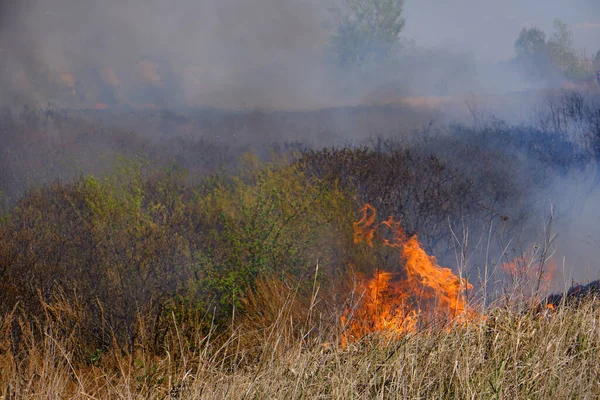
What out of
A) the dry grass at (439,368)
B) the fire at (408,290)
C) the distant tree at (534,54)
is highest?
the distant tree at (534,54)

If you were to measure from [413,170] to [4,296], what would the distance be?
20.8 feet

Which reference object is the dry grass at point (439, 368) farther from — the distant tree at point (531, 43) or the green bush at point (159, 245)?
the distant tree at point (531, 43)

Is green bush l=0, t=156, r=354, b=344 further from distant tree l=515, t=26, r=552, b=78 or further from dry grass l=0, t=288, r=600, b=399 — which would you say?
distant tree l=515, t=26, r=552, b=78

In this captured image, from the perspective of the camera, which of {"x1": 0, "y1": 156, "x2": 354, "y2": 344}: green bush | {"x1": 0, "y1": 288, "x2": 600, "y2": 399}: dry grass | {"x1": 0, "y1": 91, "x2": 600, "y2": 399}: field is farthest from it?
{"x1": 0, "y1": 156, "x2": 354, "y2": 344}: green bush

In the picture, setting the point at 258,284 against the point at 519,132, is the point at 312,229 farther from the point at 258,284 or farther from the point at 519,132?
the point at 519,132

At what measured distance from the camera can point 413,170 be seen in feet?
32.0

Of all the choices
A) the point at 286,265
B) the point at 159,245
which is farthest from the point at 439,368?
the point at 159,245

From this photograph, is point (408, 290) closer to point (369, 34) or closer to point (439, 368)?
point (439, 368)

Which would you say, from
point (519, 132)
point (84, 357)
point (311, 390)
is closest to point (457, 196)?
point (519, 132)

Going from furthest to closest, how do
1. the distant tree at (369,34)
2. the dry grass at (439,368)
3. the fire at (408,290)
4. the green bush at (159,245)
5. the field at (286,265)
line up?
the distant tree at (369,34) < the green bush at (159,245) < the fire at (408,290) < the field at (286,265) < the dry grass at (439,368)

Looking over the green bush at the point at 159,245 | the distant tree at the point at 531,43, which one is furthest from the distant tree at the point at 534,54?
the green bush at the point at 159,245

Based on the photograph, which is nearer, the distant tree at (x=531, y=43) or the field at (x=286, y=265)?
the field at (x=286, y=265)

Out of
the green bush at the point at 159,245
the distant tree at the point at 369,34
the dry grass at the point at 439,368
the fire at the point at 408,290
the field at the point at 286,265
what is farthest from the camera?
the distant tree at the point at 369,34

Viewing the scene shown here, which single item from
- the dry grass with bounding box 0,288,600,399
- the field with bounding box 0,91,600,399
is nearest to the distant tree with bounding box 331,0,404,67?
the field with bounding box 0,91,600,399
